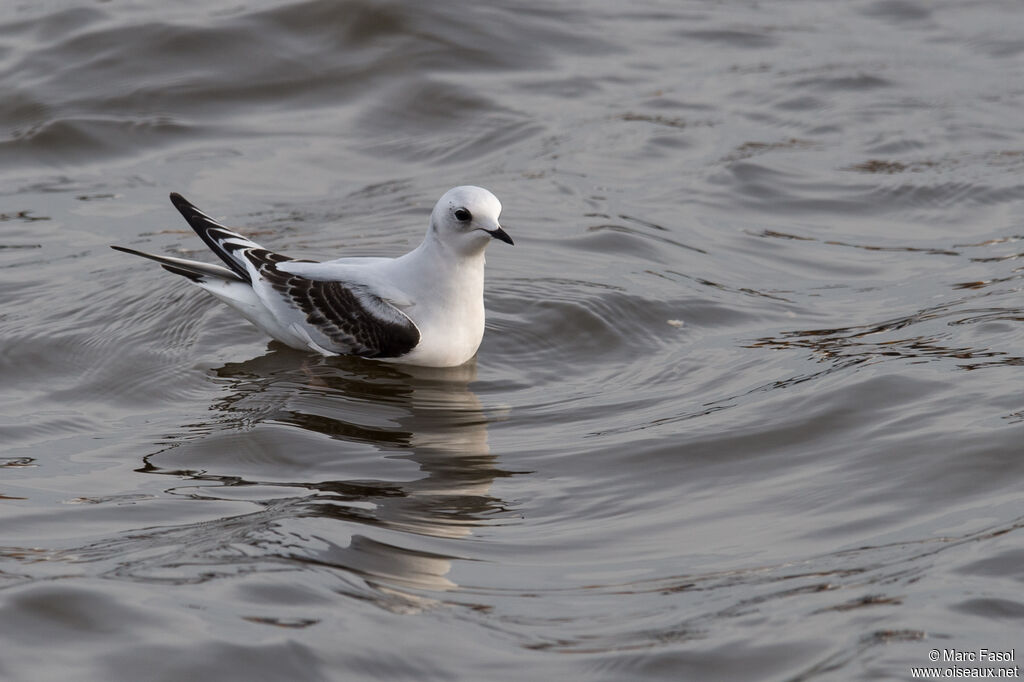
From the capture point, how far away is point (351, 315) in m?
7.18

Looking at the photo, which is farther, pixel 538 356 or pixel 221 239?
pixel 221 239

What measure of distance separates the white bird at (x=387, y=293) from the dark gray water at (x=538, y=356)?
193 millimetres

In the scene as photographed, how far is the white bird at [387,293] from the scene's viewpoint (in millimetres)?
7023

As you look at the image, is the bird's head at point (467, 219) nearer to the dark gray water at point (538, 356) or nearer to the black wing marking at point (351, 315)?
the black wing marking at point (351, 315)

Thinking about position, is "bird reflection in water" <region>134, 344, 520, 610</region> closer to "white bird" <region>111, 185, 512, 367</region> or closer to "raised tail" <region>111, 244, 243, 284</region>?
"white bird" <region>111, 185, 512, 367</region>

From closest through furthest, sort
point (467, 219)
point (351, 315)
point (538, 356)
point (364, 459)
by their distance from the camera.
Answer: point (364, 459), point (467, 219), point (351, 315), point (538, 356)

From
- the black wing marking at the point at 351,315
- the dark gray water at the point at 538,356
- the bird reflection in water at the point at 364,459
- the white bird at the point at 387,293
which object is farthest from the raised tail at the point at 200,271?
the bird reflection in water at the point at 364,459

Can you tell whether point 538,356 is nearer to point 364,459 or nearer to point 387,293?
point 387,293

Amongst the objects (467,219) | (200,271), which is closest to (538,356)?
(467,219)

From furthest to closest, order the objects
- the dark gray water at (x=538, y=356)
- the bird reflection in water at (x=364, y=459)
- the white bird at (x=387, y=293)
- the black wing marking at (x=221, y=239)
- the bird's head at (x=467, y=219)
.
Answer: the black wing marking at (x=221, y=239) < the white bird at (x=387, y=293) < the bird's head at (x=467, y=219) < the bird reflection in water at (x=364, y=459) < the dark gray water at (x=538, y=356)

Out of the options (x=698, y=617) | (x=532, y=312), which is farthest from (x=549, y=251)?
(x=698, y=617)

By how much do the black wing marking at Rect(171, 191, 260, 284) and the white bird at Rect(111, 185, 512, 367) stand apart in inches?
2.1

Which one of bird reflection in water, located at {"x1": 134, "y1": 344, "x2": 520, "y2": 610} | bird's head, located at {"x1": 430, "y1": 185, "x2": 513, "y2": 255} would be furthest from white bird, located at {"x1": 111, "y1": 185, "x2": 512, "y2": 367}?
bird reflection in water, located at {"x1": 134, "y1": 344, "x2": 520, "y2": 610}

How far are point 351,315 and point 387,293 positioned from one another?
0.73ft
